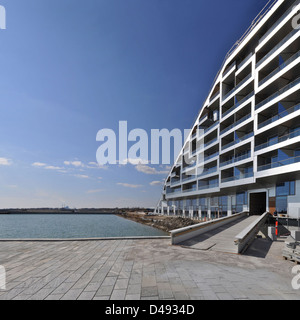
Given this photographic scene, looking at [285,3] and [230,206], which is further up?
[285,3]

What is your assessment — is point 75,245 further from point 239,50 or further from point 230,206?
point 239,50

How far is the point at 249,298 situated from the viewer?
17.1 ft

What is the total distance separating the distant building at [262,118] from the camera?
74.5ft

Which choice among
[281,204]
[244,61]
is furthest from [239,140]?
[244,61]

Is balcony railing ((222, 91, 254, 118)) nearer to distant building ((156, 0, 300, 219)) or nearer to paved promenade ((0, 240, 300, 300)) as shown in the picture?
distant building ((156, 0, 300, 219))

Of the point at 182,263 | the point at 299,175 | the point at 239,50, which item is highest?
the point at 239,50

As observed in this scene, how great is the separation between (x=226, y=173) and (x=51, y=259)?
32.3 metres

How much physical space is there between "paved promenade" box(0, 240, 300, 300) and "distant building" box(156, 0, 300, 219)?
1693cm

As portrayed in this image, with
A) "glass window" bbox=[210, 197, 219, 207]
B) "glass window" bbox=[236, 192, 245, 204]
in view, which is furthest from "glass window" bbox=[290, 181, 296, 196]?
"glass window" bbox=[210, 197, 219, 207]

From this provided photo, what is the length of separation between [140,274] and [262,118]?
1100 inches

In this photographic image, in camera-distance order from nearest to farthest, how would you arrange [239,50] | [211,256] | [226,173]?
1. [211,256]
2. [239,50]
3. [226,173]

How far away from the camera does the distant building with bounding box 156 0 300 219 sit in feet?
74.5

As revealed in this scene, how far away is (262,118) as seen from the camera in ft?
89.9

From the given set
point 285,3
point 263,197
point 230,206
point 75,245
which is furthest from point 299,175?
point 75,245
